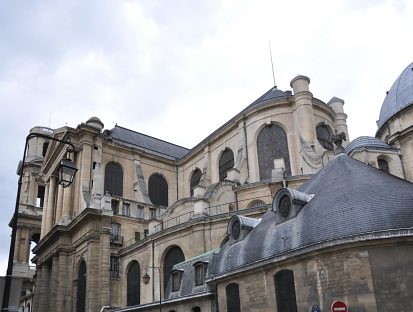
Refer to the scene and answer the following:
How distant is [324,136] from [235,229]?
18.2 meters

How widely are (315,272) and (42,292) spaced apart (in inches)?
1102

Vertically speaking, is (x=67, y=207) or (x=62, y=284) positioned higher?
(x=67, y=207)

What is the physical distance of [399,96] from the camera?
27828 millimetres

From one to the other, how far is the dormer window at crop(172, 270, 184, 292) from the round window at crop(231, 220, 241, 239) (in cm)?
496

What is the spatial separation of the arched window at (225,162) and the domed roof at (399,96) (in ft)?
37.2

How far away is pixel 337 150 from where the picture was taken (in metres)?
15.8

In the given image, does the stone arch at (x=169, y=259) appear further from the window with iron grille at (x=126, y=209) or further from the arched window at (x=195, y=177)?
the arched window at (x=195, y=177)

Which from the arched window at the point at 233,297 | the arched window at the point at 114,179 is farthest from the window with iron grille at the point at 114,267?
the arched window at the point at 233,297

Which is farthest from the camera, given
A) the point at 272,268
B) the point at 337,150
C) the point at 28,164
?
the point at 28,164

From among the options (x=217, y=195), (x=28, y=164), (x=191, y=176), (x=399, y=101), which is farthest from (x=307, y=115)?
(x=28, y=164)

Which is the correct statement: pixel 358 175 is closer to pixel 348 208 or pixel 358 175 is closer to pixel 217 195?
pixel 348 208

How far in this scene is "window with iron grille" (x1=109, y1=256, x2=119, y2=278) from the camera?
2956 centimetres

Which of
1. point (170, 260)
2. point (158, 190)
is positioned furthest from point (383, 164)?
point (158, 190)

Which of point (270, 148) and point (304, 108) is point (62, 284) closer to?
point (270, 148)
